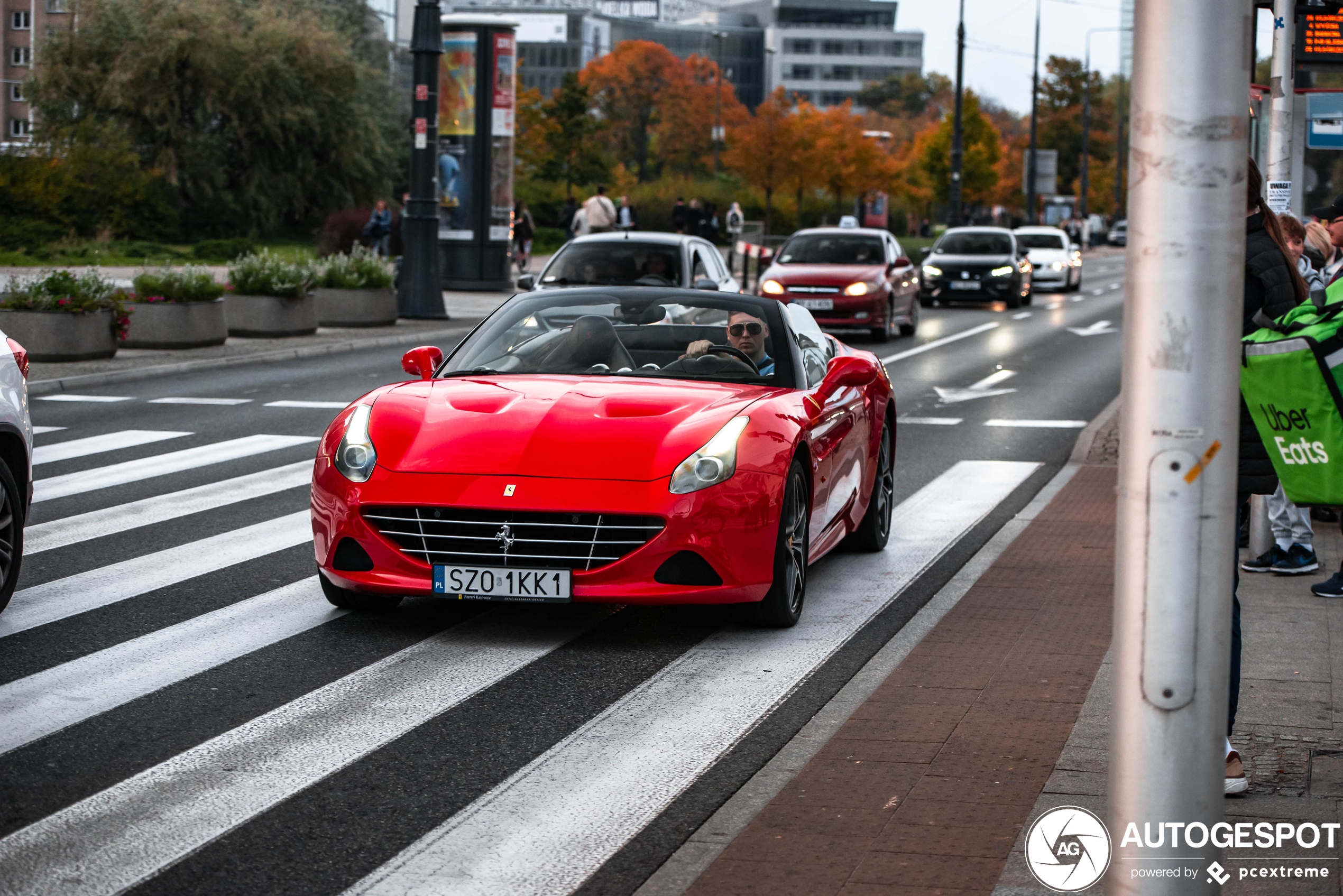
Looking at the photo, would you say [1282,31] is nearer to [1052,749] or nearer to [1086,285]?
[1052,749]

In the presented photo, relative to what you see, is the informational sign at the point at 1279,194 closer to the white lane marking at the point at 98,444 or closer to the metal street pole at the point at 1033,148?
the white lane marking at the point at 98,444

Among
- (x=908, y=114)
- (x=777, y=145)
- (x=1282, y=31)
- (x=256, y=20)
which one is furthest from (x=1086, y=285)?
(x=908, y=114)

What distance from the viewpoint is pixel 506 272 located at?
108ft

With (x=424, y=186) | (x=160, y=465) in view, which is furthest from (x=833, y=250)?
(x=160, y=465)

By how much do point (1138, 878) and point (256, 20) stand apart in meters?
51.0

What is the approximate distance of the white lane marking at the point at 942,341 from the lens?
23.1m

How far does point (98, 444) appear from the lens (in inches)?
508

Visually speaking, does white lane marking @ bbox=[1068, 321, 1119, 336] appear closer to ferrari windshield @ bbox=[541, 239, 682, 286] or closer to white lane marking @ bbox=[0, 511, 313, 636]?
ferrari windshield @ bbox=[541, 239, 682, 286]

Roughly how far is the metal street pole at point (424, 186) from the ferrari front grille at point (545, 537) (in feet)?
63.6

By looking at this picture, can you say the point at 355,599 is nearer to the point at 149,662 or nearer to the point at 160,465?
the point at 149,662

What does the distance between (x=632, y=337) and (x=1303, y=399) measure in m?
4.52

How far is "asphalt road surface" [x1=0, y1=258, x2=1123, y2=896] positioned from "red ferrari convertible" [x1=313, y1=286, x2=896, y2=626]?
11.7 inches

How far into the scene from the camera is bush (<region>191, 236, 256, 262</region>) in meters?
43.0

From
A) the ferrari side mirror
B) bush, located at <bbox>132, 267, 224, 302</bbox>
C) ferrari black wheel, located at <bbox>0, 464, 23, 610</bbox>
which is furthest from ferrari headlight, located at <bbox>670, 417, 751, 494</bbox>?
bush, located at <bbox>132, 267, 224, 302</bbox>
